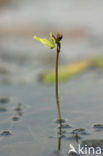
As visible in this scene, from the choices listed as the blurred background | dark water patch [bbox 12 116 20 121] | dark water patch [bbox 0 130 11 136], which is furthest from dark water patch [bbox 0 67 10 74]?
dark water patch [bbox 0 130 11 136]

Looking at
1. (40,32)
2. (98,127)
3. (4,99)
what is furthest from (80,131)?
(40,32)

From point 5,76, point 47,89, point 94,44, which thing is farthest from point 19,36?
point 47,89

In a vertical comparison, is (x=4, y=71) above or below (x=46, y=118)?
above

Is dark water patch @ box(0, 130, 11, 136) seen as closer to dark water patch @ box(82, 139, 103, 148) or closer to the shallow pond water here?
the shallow pond water

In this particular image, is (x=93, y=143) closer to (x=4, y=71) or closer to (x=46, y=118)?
(x=46, y=118)

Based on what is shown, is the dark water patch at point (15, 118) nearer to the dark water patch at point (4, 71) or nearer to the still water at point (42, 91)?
the still water at point (42, 91)

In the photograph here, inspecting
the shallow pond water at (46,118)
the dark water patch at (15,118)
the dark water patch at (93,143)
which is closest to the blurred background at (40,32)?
the shallow pond water at (46,118)
